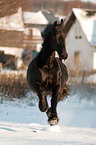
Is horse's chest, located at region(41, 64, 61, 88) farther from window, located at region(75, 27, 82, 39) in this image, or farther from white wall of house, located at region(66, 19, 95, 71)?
window, located at region(75, 27, 82, 39)

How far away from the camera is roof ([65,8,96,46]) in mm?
26438

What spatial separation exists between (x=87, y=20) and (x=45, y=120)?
20.6 m

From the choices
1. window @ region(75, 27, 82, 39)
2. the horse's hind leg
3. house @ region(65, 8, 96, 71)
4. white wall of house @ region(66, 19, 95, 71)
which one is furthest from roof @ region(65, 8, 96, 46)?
the horse's hind leg

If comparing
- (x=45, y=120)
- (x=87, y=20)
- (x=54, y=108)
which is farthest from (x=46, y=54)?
(x=87, y=20)

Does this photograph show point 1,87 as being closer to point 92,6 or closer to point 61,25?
point 61,25

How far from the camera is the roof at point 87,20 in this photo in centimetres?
2644

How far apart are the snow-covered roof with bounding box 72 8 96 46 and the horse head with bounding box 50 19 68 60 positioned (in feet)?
69.1

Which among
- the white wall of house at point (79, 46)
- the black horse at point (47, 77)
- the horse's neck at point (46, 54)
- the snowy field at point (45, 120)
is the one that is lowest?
the white wall of house at point (79, 46)

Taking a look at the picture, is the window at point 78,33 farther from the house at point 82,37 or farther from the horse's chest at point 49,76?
the horse's chest at point 49,76

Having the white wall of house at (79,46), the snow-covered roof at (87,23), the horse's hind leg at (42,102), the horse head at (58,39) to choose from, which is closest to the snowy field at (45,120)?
the horse's hind leg at (42,102)

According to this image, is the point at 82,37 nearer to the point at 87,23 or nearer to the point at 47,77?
the point at 87,23

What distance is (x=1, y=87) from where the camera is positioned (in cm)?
1066

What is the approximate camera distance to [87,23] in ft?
89.5

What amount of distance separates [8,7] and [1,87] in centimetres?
297
